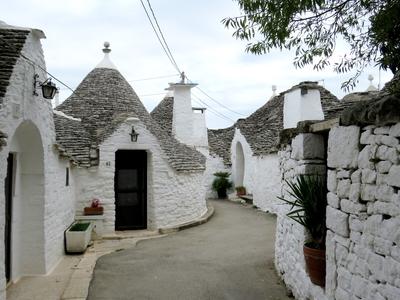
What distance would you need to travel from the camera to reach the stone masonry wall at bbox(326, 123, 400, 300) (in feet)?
11.5

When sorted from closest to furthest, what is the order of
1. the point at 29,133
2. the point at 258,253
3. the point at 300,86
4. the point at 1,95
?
the point at 1,95
the point at 29,133
the point at 258,253
the point at 300,86

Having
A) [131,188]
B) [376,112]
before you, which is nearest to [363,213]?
[376,112]

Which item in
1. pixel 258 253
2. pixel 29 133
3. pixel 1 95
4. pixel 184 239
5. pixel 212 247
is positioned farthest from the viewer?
pixel 184 239

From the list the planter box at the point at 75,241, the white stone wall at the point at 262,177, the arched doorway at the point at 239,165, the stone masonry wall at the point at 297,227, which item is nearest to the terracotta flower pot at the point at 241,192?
the white stone wall at the point at 262,177

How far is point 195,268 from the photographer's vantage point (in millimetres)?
8359

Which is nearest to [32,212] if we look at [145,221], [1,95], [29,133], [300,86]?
[29,133]

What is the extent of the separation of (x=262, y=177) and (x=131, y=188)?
6397 millimetres

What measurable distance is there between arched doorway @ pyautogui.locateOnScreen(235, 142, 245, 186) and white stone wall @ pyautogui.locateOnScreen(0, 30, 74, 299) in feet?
45.8

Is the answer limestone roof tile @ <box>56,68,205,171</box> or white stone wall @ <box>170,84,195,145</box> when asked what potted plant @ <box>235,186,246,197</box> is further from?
limestone roof tile @ <box>56,68,205,171</box>

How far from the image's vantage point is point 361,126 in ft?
13.5

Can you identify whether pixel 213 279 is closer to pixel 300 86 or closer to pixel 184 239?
pixel 184 239

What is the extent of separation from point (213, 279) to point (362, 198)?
4159mm

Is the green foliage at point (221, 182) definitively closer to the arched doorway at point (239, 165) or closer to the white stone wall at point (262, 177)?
the arched doorway at point (239, 165)

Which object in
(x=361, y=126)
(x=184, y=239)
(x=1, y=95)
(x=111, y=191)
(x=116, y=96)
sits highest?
(x=116, y=96)
